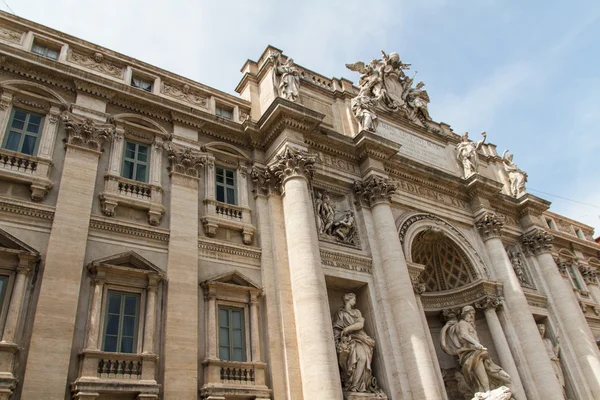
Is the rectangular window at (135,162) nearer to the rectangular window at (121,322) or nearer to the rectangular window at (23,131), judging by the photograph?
the rectangular window at (23,131)

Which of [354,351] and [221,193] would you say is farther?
[221,193]

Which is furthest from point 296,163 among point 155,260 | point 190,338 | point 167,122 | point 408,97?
point 408,97

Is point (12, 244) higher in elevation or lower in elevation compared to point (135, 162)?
lower

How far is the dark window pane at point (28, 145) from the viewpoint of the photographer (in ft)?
41.4

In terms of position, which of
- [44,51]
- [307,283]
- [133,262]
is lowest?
[307,283]

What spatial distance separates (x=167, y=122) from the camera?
1554 cm

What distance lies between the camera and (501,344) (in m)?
18.3

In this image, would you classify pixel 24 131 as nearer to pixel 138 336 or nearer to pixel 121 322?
pixel 121 322

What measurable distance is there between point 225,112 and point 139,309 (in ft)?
26.6

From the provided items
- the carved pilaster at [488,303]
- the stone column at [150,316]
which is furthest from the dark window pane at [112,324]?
the carved pilaster at [488,303]

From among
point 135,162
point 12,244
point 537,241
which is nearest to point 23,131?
point 135,162

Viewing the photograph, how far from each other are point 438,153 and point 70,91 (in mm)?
15059

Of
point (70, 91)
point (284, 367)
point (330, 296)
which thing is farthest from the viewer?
point (330, 296)

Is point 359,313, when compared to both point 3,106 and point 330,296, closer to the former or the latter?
point 330,296
